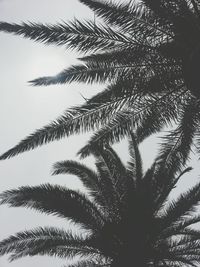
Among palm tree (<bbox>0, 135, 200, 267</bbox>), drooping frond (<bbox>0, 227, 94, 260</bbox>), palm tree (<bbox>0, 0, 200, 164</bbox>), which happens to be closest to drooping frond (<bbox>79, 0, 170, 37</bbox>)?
palm tree (<bbox>0, 0, 200, 164</bbox>)

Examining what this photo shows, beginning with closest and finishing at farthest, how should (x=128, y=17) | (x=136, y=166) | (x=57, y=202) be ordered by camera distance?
(x=128, y=17), (x=57, y=202), (x=136, y=166)

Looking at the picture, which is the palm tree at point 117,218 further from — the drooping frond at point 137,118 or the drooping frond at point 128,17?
the drooping frond at point 128,17

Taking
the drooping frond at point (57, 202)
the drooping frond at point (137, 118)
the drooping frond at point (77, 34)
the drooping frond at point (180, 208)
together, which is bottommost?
the drooping frond at point (180, 208)

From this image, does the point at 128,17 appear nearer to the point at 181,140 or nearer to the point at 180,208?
the point at 181,140

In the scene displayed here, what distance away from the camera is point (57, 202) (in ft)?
31.1

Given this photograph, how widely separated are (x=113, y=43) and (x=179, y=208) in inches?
189

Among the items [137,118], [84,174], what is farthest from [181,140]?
[84,174]

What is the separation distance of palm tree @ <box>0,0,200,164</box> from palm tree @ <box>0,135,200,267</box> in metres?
1.82

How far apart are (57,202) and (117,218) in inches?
60.3

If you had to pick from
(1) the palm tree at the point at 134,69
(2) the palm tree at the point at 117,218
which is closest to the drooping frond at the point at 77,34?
(1) the palm tree at the point at 134,69

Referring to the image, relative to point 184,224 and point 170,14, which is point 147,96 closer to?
point 170,14

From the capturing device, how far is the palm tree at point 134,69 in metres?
6.50

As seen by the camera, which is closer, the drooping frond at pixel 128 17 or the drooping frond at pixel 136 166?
the drooping frond at pixel 128 17

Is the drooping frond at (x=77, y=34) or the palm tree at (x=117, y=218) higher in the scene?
the drooping frond at (x=77, y=34)
